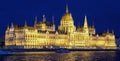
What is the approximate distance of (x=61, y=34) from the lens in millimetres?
139000

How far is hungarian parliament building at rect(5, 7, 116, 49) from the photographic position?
12669 centimetres

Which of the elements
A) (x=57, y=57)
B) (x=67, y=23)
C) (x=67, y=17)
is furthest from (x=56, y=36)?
(x=57, y=57)

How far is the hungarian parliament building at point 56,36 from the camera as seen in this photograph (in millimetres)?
126688

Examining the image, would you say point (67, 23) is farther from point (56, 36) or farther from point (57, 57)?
point (57, 57)

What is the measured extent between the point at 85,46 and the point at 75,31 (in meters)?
7.02

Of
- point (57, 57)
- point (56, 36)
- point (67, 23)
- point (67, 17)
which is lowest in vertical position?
point (57, 57)

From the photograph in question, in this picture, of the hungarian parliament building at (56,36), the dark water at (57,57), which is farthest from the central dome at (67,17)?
the dark water at (57,57)

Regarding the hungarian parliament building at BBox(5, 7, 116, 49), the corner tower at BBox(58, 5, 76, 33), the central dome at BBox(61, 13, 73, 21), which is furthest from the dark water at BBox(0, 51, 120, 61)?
the central dome at BBox(61, 13, 73, 21)

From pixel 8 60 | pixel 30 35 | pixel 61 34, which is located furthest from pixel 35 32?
pixel 8 60

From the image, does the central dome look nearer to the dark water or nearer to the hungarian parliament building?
the hungarian parliament building

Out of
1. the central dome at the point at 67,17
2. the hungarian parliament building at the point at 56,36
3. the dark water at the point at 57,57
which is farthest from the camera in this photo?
the central dome at the point at 67,17

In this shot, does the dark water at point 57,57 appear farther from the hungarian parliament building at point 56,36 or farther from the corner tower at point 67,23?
the corner tower at point 67,23

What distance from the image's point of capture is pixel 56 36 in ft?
443

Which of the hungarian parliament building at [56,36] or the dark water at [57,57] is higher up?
the hungarian parliament building at [56,36]
